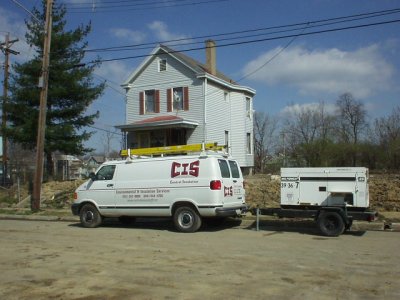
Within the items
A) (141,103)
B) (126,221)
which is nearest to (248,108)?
(141,103)

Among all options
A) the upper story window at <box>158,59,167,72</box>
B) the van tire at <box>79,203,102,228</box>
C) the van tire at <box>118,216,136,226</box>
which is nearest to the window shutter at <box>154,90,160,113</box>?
the upper story window at <box>158,59,167,72</box>

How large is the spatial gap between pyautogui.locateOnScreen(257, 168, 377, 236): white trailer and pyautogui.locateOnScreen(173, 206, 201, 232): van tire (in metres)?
2.19

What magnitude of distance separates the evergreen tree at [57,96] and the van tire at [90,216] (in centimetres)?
1425

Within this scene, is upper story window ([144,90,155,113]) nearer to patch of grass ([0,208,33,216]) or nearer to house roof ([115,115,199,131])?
house roof ([115,115,199,131])

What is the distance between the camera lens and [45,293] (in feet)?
23.5

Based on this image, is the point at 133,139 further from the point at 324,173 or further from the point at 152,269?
the point at 152,269

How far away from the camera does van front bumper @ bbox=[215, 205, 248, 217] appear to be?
13.5 metres

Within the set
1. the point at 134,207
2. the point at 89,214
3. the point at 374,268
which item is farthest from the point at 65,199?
the point at 374,268

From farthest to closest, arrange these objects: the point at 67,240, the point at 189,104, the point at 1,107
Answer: the point at 189,104, the point at 1,107, the point at 67,240

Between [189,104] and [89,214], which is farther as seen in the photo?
[189,104]

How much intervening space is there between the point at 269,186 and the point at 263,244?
914cm

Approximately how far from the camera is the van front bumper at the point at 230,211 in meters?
13.5

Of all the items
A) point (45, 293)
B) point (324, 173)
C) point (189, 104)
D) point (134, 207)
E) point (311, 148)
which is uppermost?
point (189, 104)

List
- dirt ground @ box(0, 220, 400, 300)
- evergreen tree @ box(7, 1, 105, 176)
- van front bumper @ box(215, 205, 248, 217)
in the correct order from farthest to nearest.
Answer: evergreen tree @ box(7, 1, 105, 176)
van front bumper @ box(215, 205, 248, 217)
dirt ground @ box(0, 220, 400, 300)
